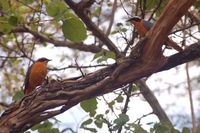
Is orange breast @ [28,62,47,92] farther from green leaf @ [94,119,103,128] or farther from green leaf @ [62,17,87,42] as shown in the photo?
green leaf @ [62,17,87,42]

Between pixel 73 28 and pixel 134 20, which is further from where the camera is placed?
pixel 134 20

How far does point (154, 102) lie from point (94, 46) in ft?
2.31

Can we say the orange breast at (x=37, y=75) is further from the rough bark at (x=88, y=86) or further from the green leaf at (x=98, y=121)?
the rough bark at (x=88, y=86)

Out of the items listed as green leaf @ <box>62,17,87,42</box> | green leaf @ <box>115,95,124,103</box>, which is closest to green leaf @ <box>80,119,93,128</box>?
green leaf @ <box>115,95,124,103</box>

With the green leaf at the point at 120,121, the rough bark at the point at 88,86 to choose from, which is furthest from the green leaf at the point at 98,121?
the rough bark at the point at 88,86

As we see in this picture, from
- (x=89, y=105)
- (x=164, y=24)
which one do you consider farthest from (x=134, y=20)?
(x=164, y=24)

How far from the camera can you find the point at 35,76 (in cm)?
252

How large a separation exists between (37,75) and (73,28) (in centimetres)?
79

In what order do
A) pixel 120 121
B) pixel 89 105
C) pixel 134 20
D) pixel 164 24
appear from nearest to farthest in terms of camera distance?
pixel 164 24, pixel 120 121, pixel 89 105, pixel 134 20

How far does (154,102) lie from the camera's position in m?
3.51

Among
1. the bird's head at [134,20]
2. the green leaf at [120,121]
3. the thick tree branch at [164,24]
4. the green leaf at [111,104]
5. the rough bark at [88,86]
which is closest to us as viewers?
the thick tree branch at [164,24]

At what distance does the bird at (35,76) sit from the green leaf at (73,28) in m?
0.69

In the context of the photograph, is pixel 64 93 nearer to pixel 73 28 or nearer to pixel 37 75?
pixel 73 28

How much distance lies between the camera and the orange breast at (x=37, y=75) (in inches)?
97.4
